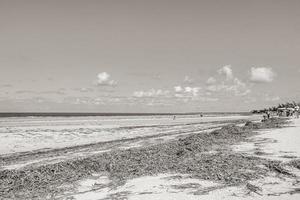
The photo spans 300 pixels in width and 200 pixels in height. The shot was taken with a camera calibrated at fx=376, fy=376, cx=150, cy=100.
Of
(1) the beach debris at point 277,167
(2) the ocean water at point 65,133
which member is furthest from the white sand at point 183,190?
(2) the ocean water at point 65,133

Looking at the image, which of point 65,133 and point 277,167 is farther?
point 65,133

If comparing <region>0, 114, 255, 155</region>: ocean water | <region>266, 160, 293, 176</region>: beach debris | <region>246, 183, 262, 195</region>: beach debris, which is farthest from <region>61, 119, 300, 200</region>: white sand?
<region>0, 114, 255, 155</region>: ocean water

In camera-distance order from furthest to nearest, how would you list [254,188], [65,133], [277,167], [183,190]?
[65,133] < [277,167] < [183,190] < [254,188]

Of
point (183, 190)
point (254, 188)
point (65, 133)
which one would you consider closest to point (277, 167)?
point (254, 188)

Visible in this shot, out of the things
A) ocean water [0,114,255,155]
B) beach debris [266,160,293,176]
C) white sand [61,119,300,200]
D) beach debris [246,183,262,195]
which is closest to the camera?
white sand [61,119,300,200]

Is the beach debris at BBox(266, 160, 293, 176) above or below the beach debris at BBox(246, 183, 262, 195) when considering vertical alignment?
above

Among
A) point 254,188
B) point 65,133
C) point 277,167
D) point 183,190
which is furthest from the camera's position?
point 65,133

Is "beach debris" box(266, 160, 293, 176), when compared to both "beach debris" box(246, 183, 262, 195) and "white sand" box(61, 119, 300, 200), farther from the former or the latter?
"beach debris" box(246, 183, 262, 195)

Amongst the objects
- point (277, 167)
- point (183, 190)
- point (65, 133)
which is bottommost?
point (183, 190)

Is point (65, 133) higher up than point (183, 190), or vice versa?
point (65, 133)

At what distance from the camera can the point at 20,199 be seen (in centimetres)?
933

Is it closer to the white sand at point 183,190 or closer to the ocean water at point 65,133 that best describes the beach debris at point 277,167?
the white sand at point 183,190

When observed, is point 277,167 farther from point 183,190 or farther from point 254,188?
point 183,190

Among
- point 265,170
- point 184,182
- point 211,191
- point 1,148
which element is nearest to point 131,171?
point 184,182
